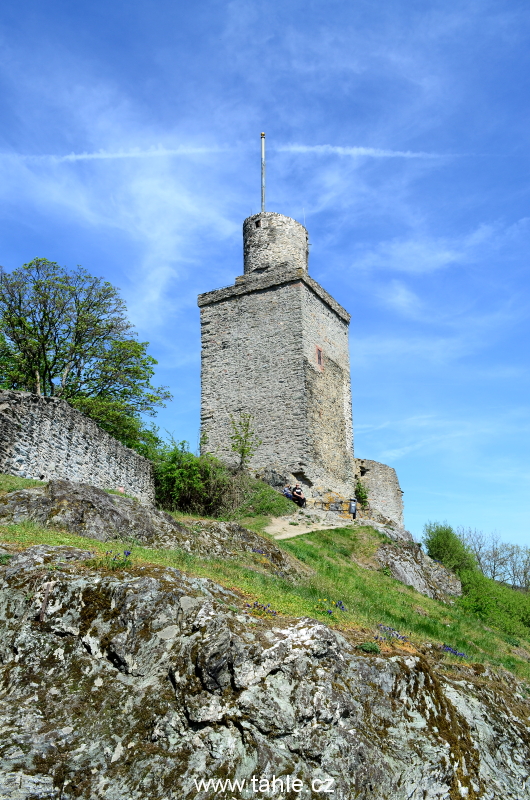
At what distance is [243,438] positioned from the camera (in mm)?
26547

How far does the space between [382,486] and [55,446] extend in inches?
847

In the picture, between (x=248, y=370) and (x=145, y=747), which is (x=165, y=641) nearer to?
(x=145, y=747)

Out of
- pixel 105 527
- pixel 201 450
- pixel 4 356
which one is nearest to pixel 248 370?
pixel 201 450

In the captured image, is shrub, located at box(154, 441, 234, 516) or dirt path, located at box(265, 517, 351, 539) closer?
dirt path, located at box(265, 517, 351, 539)

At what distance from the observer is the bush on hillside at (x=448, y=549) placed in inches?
1151

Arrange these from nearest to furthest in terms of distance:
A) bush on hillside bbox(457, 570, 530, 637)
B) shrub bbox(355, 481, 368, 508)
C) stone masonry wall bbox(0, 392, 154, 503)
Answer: stone masonry wall bbox(0, 392, 154, 503)
bush on hillside bbox(457, 570, 530, 637)
shrub bbox(355, 481, 368, 508)

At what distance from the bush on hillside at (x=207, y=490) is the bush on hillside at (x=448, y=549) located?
32.7ft

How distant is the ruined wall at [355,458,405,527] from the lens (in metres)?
32.7

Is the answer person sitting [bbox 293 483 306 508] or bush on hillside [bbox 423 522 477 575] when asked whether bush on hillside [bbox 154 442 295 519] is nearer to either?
person sitting [bbox 293 483 306 508]

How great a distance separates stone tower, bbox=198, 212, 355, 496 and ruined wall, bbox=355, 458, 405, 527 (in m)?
3.89

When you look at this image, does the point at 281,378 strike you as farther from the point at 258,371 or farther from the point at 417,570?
the point at 417,570

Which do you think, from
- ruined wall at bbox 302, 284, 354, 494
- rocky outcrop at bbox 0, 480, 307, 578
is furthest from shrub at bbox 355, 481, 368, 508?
rocky outcrop at bbox 0, 480, 307, 578

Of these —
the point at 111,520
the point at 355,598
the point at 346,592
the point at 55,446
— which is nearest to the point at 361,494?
the point at 346,592

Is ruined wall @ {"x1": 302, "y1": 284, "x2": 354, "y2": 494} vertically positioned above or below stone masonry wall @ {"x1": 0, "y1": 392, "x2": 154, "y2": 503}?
above
